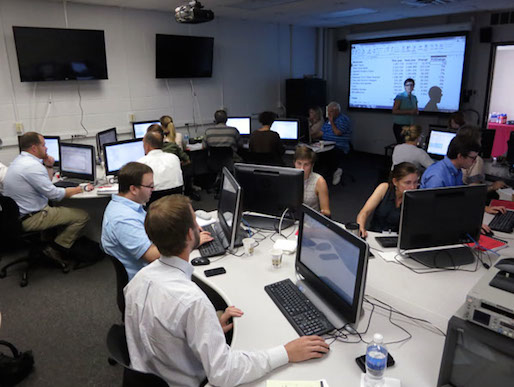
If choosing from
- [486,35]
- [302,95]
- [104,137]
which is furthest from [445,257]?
[302,95]

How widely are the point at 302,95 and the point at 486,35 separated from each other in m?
3.26

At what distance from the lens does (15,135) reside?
16.6 ft

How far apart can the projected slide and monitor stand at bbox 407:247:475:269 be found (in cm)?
556

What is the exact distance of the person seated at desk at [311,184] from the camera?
3111 millimetres

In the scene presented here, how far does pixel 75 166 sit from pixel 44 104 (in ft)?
5.01

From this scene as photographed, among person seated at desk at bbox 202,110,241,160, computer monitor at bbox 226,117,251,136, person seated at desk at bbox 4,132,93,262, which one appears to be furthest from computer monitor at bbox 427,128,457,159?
person seated at desk at bbox 4,132,93,262

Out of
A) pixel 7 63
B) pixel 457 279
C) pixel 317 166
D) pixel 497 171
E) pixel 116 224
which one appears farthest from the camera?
pixel 317 166

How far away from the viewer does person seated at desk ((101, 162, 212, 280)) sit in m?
2.22

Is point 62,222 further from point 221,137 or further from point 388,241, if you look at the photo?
point 388,241

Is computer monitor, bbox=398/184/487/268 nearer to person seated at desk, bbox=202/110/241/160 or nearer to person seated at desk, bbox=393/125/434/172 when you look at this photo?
person seated at desk, bbox=393/125/434/172

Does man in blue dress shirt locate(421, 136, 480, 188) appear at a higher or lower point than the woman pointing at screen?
lower

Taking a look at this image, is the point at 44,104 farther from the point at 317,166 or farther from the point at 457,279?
the point at 457,279

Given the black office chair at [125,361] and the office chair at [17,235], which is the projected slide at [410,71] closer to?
the office chair at [17,235]

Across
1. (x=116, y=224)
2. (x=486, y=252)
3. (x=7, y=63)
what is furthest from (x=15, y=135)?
(x=486, y=252)
